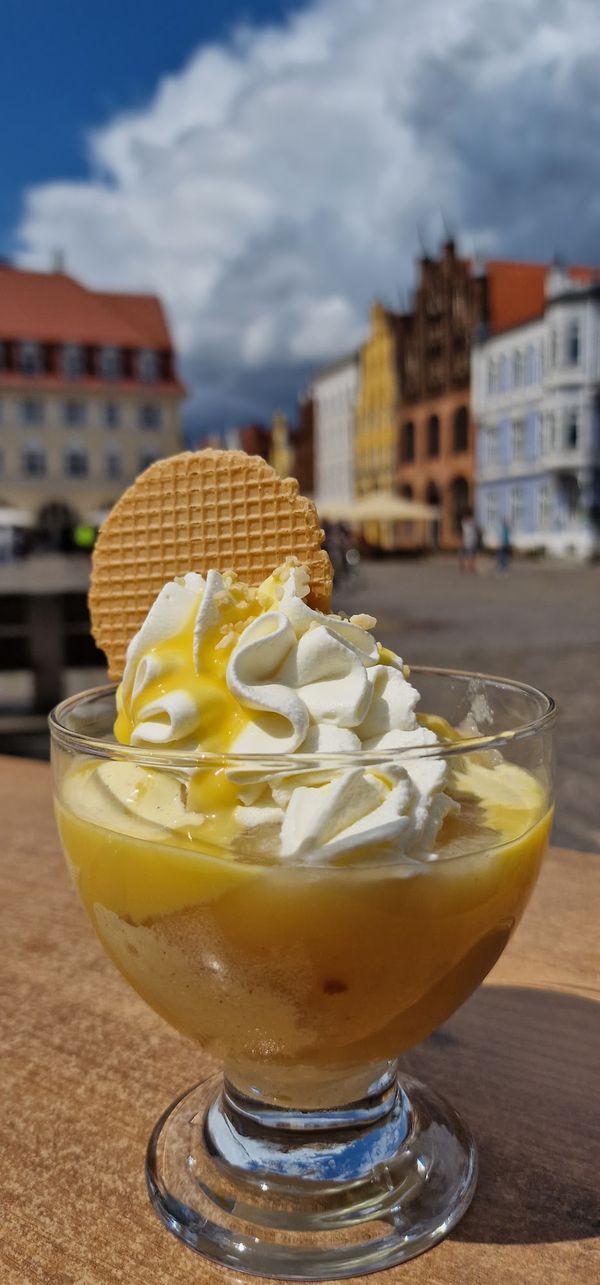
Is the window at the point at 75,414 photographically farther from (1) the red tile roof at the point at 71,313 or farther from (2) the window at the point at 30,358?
(1) the red tile roof at the point at 71,313

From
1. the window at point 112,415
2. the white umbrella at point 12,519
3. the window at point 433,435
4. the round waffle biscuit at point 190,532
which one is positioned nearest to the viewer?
the round waffle biscuit at point 190,532

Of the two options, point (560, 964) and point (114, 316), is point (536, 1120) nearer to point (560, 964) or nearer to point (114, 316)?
point (560, 964)

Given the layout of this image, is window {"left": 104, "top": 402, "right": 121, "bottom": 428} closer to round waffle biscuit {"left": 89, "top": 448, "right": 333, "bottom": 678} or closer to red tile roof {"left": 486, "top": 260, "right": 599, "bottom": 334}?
red tile roof {"left": 486, "top": 260, "right": 599, "bottom": 334}

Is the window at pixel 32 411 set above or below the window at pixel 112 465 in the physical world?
above

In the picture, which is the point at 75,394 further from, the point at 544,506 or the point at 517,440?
the point at 544,506

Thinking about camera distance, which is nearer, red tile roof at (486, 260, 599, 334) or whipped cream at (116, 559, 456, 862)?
whipped cream at (116, 559, 456, 862)

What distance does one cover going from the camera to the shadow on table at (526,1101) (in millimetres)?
648

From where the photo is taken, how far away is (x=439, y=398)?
1104 inches

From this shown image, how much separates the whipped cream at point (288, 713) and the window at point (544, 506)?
913 inches

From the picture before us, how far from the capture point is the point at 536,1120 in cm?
75

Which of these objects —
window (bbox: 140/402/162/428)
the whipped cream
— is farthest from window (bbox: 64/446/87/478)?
the whipped cream

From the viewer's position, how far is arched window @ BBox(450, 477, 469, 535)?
1055 inches

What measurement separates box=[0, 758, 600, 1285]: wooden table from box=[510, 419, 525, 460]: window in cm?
2396

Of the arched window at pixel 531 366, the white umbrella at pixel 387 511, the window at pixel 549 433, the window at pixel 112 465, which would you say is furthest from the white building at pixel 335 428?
the window at pixel 549 433
